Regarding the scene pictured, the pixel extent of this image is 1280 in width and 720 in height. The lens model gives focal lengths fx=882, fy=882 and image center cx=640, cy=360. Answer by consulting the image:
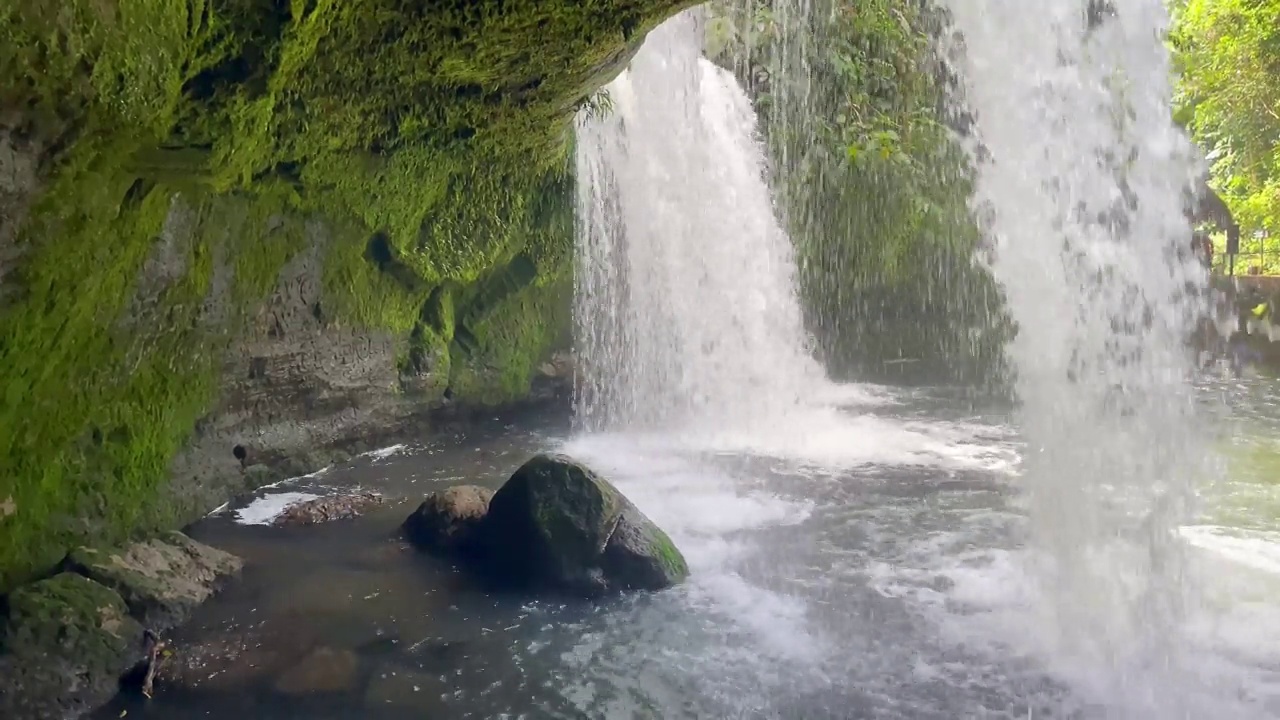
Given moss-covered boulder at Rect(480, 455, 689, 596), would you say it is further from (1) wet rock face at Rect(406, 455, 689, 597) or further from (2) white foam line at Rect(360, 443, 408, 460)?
(2) white foam line at Rect(360, 443, 408, 460)

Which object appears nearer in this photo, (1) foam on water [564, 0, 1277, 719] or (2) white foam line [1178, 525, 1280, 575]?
(1) foam on water [564, 0, 1277, 719]

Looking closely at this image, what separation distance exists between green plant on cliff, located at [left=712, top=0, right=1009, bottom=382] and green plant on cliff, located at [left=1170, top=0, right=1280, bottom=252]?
19.9 feet

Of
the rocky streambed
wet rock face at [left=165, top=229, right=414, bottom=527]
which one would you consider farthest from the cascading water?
wet rock face at [left=165, top=229, right=414, bottom=527]

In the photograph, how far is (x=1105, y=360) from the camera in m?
5.77

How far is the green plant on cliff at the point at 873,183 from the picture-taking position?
38.2 feet

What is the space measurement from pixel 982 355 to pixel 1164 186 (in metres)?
9.38

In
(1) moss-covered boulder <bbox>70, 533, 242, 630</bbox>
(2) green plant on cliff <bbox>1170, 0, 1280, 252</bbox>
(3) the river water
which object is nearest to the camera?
(3) the river water

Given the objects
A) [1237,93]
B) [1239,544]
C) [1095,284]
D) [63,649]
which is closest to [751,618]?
[63,649]

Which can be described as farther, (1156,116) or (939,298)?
(939,298)

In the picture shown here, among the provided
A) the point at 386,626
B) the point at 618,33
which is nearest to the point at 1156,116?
the point at 618,33

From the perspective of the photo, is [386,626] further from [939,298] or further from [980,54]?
[939,298]

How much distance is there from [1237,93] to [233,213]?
57.7ft

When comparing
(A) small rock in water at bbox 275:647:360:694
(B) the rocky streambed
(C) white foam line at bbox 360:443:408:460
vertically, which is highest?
(C) white foam line at bbox 360:443:408:460

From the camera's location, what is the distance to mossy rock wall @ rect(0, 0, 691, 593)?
3.76 metres
